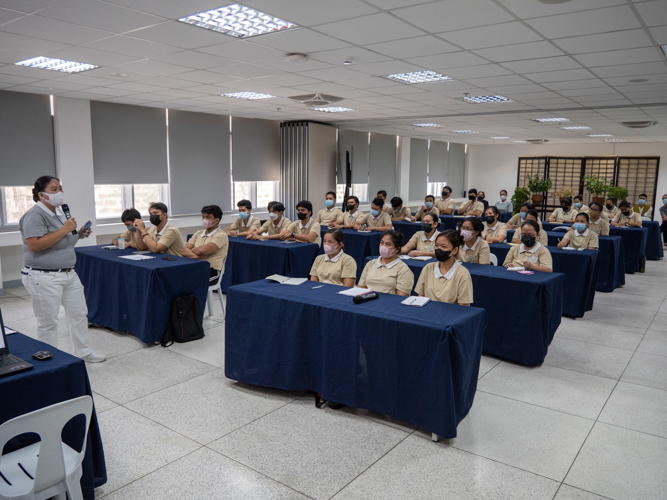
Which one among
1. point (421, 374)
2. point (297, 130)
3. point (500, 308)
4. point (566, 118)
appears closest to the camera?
point (421, 374)

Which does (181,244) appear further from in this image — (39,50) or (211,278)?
(39,50)

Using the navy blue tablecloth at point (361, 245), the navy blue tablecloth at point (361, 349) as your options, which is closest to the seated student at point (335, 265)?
the navy blue tablecloth at point (361, 349)

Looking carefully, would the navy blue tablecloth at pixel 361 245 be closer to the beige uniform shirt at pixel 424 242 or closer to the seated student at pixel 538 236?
the beige uniform shirt at pixel 424 242

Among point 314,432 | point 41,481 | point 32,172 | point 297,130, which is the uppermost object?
point 297,130

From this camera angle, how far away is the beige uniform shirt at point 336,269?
439 centimetres

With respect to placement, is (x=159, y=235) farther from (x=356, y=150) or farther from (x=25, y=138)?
(x=356, y=150)

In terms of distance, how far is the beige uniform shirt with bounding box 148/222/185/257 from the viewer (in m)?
5.36

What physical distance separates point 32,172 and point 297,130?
208 inches

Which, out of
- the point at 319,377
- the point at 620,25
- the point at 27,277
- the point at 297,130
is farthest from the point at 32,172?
the point at 620,25

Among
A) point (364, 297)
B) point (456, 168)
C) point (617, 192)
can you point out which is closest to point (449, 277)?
point (364, 297)

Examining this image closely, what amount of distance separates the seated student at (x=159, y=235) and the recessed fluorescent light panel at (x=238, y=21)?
216cm

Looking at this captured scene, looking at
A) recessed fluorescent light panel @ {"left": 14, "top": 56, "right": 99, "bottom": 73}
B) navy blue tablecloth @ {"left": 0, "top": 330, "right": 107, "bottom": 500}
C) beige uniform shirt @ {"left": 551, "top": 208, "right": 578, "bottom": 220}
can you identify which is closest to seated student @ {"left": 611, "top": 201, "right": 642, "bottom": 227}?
beige uniform shirt @ {"left": 551, "top": 208, "right": 578, "bottom": 220}

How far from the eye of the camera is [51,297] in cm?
375

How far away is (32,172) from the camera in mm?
7199
